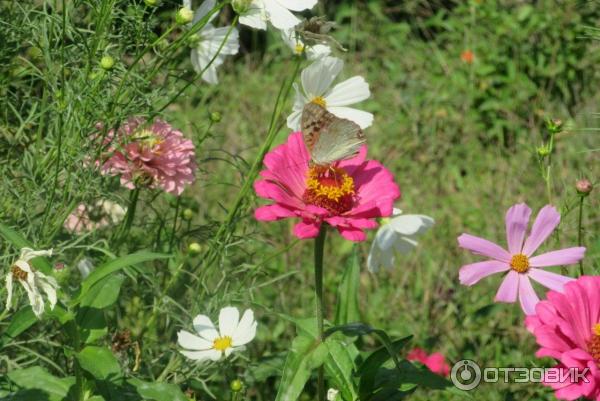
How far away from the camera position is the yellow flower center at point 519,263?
4.20 ft

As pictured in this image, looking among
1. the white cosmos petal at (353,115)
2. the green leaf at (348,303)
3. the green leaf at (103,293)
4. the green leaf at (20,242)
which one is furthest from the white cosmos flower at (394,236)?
the green leaf at (20,242)

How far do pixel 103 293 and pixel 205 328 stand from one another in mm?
171

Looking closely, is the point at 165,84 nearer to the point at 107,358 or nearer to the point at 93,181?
the point at 93,181

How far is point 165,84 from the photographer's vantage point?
1.56 meters

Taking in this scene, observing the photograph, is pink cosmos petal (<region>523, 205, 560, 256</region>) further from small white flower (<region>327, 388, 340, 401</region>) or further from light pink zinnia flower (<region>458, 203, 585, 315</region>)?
small white flower (<region>327, 388, 340, 401</region>)

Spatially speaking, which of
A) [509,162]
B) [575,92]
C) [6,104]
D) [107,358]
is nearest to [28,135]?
[6,104]

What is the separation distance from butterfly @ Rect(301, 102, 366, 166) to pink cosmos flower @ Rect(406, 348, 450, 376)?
27.9 inches

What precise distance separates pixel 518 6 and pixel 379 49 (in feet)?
1.77

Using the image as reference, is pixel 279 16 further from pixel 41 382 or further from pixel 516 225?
pixel 41 382

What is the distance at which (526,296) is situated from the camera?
124 centimetres

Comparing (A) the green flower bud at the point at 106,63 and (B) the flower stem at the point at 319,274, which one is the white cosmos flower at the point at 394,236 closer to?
(B) the flower stem at the point at 319,274

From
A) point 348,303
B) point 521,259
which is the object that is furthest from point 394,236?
point 521,259

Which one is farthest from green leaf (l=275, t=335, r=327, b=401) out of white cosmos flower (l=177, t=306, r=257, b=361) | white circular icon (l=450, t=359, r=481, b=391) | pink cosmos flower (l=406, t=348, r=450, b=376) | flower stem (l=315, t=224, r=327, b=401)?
pink cosmos flower (l=406, t=348, r=450, b=376)

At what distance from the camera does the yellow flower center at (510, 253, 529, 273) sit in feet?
4.20
